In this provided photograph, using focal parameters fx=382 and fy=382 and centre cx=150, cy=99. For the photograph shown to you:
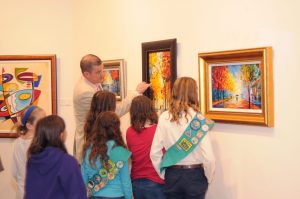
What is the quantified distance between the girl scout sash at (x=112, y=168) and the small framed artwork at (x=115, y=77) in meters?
1.41

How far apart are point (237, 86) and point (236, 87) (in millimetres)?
13

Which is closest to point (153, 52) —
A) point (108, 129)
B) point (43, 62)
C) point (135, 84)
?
point (135, 84)

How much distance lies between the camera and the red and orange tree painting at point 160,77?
348 cm

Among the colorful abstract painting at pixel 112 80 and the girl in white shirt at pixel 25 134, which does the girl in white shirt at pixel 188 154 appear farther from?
the colorful abstract painting at pixel 112 80

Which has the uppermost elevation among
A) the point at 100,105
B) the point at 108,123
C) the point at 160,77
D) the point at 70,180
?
the point at 160,77

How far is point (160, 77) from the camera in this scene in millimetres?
3570

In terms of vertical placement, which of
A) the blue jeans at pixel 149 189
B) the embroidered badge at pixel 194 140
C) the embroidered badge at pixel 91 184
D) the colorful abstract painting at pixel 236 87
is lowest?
the blue jeans at pixel 149 189

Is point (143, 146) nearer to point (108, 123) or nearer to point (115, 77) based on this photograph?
point (108, 123)

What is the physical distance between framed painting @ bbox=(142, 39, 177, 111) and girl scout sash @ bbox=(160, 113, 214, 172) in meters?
0.74

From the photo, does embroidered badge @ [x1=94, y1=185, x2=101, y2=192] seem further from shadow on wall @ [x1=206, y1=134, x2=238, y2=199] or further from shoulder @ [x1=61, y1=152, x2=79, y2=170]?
shadow on wall @ [x1=206, y1=134, x2=238, y2=199]

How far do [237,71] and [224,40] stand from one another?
0.27 meters

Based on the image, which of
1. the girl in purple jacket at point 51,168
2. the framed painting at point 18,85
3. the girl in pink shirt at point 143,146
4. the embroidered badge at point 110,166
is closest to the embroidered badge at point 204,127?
the girl in pink shirt at point 143,146

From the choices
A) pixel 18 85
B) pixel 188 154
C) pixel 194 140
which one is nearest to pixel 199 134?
pixel 194 140

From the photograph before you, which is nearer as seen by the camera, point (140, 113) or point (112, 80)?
point (140, 113)
